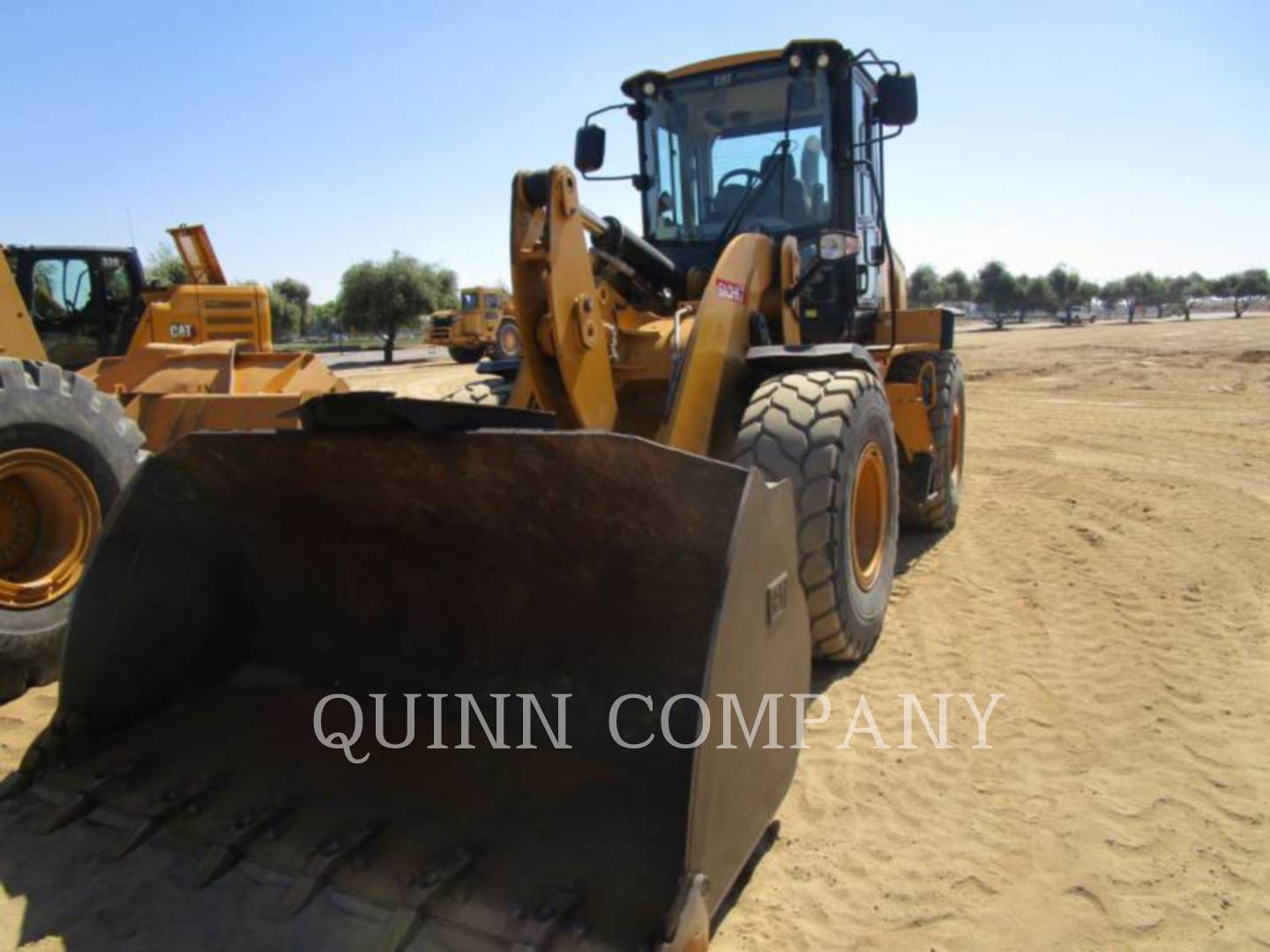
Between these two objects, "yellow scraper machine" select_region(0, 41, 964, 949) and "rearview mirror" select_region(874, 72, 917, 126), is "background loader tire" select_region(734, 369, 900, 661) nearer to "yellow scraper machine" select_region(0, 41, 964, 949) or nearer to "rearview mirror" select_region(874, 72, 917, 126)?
"yellow scraper machine" select_region(0, 41, 964, 949)

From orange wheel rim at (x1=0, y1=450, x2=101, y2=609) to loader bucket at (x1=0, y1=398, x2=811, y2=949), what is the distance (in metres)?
1.31

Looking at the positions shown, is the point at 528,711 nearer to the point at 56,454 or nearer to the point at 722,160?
the point at 56,454

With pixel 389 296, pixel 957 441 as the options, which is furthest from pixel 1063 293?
pixel 957 441

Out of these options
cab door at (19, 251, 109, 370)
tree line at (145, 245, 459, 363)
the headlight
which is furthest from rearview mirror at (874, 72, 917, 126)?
tree line at (145, 245, 459, 363)

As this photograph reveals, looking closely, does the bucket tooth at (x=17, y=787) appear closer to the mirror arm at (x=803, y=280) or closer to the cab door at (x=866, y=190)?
the mirror arm at (x=803, y=280)

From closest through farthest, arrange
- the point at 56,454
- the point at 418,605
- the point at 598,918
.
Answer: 1. the point at 598,918
2. the point at 418,605
3. the point at 56,454

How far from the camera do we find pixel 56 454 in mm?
4309

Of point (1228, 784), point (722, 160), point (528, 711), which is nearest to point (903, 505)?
point (722, 160)

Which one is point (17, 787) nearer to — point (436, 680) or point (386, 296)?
point (436, 680)

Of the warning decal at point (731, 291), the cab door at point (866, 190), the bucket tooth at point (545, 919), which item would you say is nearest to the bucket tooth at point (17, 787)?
the bucket tooth at point (545, 919)

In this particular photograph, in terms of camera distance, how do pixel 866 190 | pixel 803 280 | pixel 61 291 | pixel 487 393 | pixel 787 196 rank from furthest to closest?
pixel 61 291, pixel 866 190, pixel 487 393, pixel 787 196, pixel 803 280

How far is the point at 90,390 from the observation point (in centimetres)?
458

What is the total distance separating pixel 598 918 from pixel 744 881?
0.65 metres

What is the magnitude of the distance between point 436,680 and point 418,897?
3.58ft
